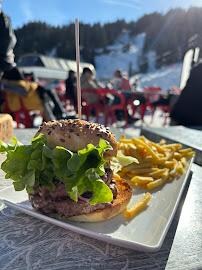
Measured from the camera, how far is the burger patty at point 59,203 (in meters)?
0.78

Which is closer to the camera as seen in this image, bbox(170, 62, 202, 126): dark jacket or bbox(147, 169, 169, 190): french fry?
bbox(147, 169, 169, 190): french fry

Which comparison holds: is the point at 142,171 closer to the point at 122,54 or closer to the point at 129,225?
the point at 129,225

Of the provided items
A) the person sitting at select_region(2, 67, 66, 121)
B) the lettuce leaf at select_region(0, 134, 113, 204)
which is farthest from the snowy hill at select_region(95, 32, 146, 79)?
the lettuce leaf at select_region(0, 134, 113, 204)

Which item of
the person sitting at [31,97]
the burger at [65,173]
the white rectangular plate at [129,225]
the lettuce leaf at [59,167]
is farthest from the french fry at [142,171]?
the person sitting at [31,97]

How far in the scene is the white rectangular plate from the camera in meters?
0.65

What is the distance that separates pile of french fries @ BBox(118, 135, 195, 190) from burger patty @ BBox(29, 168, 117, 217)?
0.46 m

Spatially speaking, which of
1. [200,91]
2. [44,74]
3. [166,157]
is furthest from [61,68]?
[166,157]

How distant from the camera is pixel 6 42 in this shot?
2.50 meters

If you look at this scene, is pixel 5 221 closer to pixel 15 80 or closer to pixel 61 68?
pixel 15 80

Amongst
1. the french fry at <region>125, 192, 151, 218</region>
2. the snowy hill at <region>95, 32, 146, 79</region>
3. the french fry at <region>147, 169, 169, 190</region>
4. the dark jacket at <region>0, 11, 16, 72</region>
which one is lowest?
the french fry at <region>147, 169, 169, 190</region>

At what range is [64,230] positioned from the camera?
0.77 metres

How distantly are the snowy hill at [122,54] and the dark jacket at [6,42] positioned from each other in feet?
148

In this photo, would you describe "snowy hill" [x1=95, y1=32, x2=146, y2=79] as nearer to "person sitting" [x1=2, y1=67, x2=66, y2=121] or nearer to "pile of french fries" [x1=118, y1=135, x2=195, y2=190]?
"person sitting" [x1=2, y1=67, x2=66, y2=121]

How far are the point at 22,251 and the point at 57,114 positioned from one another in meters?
3.98
